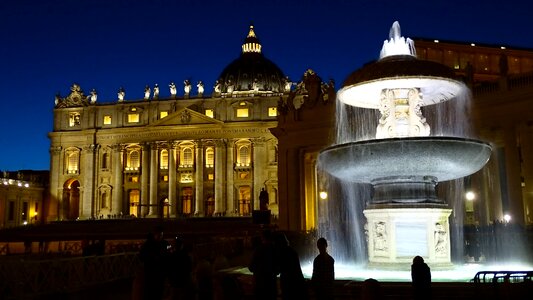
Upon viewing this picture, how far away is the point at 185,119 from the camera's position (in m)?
77.2

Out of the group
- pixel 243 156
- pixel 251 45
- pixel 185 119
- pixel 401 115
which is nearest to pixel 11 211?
pixel 185 119

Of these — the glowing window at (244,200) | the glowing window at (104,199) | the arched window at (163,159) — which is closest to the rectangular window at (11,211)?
the glowing window at (104,199)

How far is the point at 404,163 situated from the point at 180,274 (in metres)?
4.84

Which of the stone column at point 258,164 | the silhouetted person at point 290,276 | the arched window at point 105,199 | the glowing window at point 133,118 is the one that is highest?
the glowing window at point 133,118

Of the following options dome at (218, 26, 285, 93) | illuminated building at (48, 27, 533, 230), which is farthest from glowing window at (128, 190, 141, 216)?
dome at (218, 26, 285, 93)

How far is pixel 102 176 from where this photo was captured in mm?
79500

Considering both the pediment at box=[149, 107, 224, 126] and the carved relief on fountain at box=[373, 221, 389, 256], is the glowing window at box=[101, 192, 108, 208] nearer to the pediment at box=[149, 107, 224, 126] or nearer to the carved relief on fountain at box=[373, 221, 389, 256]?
the pediment at box=[149, 107, 224, 126]

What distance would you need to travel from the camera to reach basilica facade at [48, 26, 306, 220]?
7519cm

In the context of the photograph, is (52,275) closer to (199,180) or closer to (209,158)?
(199,180)

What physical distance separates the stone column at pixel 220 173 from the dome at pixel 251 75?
32.6 ft

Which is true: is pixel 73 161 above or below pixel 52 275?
above

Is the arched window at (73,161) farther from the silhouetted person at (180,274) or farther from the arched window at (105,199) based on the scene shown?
the silhouetted person at (180,274)

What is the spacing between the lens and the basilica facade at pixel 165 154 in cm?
7519

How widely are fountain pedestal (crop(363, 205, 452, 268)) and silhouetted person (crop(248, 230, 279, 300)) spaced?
5.05 metres
